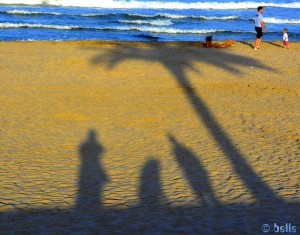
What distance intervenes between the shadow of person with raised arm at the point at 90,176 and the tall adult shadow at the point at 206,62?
1784mm

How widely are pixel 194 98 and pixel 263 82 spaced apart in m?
2.45

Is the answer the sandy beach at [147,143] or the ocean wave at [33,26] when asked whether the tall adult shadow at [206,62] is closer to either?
the sandy beach at [147,143]

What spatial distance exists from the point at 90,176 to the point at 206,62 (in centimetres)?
916

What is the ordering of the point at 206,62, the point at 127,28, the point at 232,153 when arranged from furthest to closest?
1. the point at 127,28
2. the point at 206,62
3. the point at 232,153

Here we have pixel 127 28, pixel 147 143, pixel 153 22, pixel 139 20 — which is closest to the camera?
pixel 147 143

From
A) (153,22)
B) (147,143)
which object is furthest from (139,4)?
(147,143)

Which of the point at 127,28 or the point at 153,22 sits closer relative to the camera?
the point at 127,28

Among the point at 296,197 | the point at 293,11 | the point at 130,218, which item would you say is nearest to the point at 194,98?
the point at 296,197

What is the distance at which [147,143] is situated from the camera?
9.05 meters

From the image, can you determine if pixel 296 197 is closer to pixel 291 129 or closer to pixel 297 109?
pixel 291 129

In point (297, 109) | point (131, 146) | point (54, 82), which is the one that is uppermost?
point (54, 82)

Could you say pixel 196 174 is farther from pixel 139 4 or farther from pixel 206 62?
pixel 139 4

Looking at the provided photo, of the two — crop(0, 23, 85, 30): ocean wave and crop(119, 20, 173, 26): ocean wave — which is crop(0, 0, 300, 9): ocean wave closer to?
crop(119, 20, 173, 26): ocean wave

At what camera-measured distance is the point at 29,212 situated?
6.21 metres
